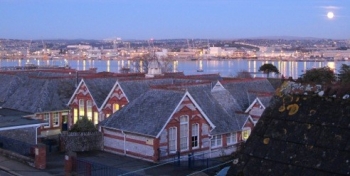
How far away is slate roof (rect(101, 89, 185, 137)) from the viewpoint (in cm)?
2853

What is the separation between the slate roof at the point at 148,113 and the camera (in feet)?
93.6

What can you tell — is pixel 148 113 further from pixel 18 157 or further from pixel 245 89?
pixel 245 89

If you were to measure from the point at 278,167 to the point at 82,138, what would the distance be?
1033 inches

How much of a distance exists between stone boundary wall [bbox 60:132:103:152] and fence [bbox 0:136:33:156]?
353 cm

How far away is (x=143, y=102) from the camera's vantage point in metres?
30.9

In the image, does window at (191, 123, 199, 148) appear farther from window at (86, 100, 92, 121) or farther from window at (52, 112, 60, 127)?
window at (52, 112, 60, 127)

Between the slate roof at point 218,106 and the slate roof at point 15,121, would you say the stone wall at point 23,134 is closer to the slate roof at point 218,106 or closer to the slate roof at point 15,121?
the slate roof at point 15,121

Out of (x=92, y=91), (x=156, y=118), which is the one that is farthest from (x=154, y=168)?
(x=92, y=91)

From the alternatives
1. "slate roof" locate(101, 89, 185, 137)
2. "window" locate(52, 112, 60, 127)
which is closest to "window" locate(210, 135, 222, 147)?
"slate roof" locate(101, 89, 185, 137)

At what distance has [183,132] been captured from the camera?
96.9 feet

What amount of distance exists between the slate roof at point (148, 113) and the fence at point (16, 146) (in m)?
5.14

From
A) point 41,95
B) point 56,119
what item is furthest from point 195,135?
point 41,95

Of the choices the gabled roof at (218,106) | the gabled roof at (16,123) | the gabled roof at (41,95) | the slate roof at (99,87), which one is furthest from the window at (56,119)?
the gabled roof at (218,106)

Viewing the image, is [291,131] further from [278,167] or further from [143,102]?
[143,102]
